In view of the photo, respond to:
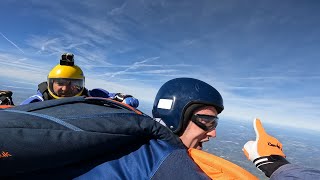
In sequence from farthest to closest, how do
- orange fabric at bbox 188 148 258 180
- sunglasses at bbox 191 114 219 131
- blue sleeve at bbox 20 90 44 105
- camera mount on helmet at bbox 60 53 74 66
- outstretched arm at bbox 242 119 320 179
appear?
camera mount on helmet at bbox 60 53 74 66
blue sleeve at bbox 20 90 44 105
sunglasses at bbox 191 114 219 131
outstretched arm at bbox 242 119 320 179
orange fabric at bbox 188 148 258 180

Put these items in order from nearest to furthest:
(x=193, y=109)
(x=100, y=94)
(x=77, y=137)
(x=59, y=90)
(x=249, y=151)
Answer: (x=77, y=137), (x=249, y=151), (x=193, y=109), (x=59, y=90), (x=100, y=94)

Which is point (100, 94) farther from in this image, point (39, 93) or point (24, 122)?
point (24, 122)

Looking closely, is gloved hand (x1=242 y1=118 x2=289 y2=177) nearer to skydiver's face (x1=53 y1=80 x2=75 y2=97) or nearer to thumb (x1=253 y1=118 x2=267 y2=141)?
thumb (x1=253 y1=118 x2=267 y2=141)

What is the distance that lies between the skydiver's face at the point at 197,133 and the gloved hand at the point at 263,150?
47 cm

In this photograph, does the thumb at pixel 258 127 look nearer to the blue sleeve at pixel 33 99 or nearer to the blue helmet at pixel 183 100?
the blue helmet at pixel 183 100

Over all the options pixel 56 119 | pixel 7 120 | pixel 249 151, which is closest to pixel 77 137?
pixel 56 119

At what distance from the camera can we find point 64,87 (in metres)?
6.51

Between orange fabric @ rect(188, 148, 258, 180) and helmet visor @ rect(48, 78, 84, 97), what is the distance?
5.51 metres

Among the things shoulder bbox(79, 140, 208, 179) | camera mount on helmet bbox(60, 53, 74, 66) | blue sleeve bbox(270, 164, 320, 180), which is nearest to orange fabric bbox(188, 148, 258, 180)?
shoulder bbox(79, 140, 208, 179)

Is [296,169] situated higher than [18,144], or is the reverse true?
[18,144]

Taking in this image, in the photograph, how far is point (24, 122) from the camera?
150 centimetres

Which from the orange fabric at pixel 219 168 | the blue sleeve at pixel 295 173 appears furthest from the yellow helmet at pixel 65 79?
the blue sleeve at pixel 295 173

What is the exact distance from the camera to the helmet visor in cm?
644

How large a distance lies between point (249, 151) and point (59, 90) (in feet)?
18.0
